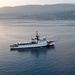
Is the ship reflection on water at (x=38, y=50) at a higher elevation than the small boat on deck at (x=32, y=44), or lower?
lower

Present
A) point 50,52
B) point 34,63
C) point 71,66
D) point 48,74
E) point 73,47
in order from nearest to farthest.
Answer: point 48,74 → point 71,66 → point 34,63 → point 50,52 → point 73,47

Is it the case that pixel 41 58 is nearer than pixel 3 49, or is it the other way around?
pixel 41 58

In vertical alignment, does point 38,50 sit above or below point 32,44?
below

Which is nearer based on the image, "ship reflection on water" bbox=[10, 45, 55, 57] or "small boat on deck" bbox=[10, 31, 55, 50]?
"ship reflection on water" bbox=[10, 45, 55, 57]

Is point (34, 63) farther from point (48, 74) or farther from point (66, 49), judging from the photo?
point (66, 49)

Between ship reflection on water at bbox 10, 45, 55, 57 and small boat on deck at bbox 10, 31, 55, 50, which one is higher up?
small boat on deck at bbox 10, 31, 55, 50

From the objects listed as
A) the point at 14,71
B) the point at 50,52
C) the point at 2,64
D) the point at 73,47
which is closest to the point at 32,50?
the point at 50,52

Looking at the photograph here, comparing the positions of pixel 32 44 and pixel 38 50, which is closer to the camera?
pixel 38 50

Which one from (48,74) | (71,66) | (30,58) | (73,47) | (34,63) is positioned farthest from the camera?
(73,47)

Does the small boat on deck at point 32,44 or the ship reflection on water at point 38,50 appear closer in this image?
the ship reflection on water at point 38,50

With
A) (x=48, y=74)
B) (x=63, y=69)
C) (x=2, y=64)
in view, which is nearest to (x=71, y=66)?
(x=63, y=69)
